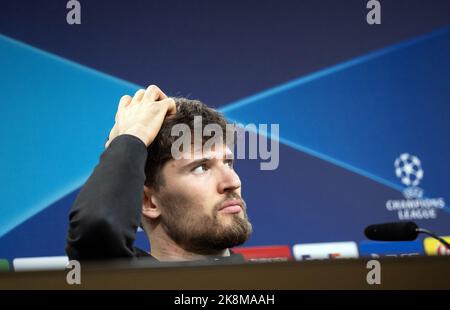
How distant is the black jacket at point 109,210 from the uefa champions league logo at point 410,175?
154 cm

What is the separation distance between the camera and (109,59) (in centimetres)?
206

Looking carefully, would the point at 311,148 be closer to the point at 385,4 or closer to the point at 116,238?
the point at 385,4

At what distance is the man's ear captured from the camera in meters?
1.31

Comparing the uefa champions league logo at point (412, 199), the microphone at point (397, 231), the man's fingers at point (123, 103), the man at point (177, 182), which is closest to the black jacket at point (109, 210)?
the man at point (177, 182)

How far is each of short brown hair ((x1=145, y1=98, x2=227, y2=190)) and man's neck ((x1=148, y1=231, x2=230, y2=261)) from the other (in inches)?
5.2

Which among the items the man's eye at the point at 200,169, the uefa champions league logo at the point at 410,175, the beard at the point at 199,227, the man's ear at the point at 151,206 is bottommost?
the beard at the point at 199,227

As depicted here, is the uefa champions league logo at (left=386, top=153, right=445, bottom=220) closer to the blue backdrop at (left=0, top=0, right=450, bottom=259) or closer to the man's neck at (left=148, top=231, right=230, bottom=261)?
the blue backdrop at (left=0, top=0, right=450, bottom=259)

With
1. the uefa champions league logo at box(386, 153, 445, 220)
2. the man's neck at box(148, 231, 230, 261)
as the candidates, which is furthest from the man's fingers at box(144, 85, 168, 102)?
the uefa champions league logo at box(386, 153, 445, 220)

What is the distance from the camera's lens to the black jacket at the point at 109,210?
90 centimetres

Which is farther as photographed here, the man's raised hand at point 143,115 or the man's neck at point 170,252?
the man's neck at point 170,252

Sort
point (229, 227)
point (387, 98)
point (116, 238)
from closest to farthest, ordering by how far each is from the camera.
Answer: point (116, 238) < point (229, 227) < point (387, 98)

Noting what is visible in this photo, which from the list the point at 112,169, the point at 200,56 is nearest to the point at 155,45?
the point at 200,56

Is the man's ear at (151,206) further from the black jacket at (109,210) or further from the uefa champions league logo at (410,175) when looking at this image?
the uefa champions league logo at (410,175)

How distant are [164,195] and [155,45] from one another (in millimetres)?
1053
